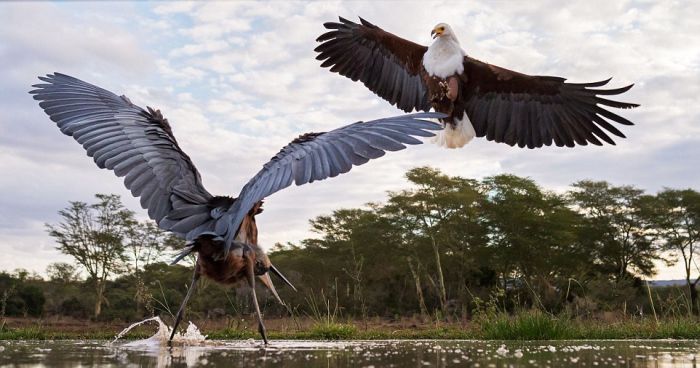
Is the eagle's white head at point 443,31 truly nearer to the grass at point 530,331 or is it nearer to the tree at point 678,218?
the grass at point 530,331

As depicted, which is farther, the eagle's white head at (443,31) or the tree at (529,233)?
the tree at (529,233)

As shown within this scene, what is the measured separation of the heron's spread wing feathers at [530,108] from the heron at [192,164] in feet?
12.7

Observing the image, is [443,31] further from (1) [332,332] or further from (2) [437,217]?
(2) [437,217]

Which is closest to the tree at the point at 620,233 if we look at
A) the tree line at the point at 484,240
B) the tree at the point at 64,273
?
the tree line at the point at 484,240

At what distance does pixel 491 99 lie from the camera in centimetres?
759

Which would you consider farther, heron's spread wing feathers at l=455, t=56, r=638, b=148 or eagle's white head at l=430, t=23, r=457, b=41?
eagle's white head at l=430, t=23, r=457, b=41

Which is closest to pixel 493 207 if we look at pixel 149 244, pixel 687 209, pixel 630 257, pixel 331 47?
pixel 630 257

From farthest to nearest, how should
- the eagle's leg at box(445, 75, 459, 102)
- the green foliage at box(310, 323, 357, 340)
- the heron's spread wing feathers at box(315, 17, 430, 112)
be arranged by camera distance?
the green foliage at box(310, 323, 357, 340)
the heron's spread wing feathers at box(315, 17, 430, 112)
the eagle's leg at box(445, 75, 459, 102)

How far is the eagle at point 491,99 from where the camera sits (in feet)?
23.1

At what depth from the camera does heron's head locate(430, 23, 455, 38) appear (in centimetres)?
753

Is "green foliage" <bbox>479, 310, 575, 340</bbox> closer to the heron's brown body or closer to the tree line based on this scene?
the heron's brown body

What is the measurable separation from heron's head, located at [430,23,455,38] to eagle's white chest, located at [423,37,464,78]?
0.09 meters

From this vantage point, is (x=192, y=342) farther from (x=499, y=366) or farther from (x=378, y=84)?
(x=378, y=84)

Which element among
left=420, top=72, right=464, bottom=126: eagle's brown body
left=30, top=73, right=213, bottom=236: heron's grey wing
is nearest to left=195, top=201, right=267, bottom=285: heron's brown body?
left=30, top=73, right=213, bottom=236: heron's grey wing
